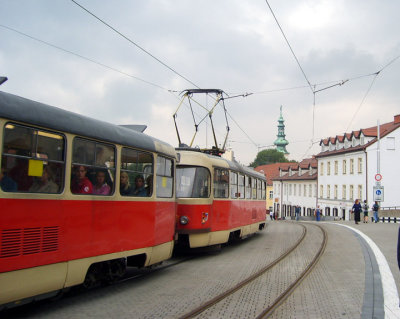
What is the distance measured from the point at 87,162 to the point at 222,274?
435cm

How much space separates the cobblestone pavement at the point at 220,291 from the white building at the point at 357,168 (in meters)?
34.3

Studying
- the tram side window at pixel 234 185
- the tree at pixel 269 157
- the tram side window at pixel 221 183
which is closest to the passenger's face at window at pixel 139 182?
the tram side window at pixel 221 183

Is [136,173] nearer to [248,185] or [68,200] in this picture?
[68,200]

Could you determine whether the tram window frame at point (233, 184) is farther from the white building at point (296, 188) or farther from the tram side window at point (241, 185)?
the white building at point (296, 188)

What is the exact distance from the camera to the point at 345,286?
852 cm

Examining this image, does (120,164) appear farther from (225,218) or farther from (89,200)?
(225,218)

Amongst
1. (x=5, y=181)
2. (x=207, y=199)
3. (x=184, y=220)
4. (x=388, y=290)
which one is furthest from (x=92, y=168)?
(x=207, y=199)

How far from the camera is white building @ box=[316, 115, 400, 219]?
4875 centimetres

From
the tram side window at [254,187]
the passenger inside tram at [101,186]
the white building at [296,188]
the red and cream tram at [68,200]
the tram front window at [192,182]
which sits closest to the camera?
the red and cream tram at [68,200]

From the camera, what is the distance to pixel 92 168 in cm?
684

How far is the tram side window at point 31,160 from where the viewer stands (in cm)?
532

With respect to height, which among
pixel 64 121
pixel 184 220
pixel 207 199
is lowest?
pixel 184 220

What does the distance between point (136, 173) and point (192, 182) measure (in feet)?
12.9

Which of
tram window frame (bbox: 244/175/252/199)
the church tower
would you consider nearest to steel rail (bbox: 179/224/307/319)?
tram window frame (bbox: 244/175/252/199)
